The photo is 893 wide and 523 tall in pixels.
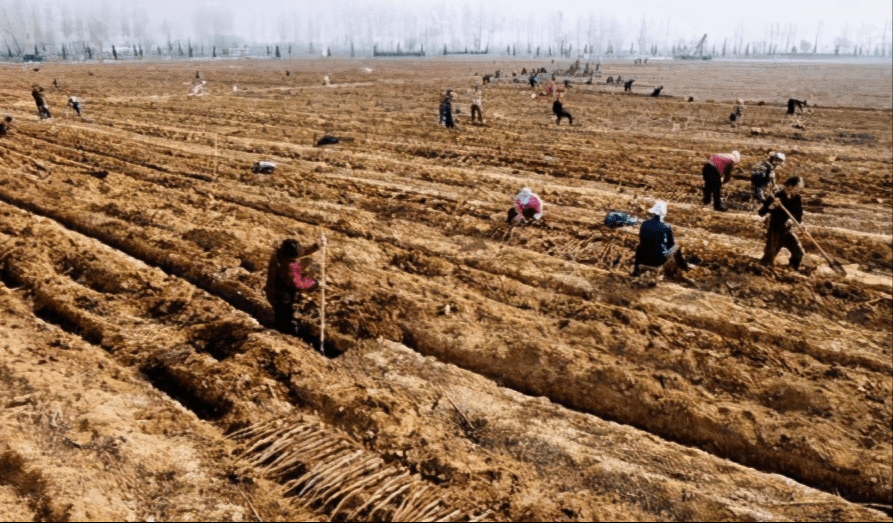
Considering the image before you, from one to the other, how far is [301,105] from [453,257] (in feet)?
69.5

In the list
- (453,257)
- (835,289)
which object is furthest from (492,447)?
(835,289)

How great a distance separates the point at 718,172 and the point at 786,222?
332 centimetres

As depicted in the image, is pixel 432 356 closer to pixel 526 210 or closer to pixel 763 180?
pixel 526 210

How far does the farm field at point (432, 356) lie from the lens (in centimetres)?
459

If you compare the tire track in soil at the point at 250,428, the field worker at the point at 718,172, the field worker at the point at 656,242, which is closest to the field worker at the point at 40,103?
the tire track in soil at the point at 250,428

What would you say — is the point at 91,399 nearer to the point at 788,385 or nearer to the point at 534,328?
the point at 534,328

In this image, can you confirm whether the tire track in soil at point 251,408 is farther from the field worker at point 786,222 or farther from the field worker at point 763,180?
the field worker at point 763,180

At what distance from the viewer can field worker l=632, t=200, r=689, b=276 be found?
777 cm

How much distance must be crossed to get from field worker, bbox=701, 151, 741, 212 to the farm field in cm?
48

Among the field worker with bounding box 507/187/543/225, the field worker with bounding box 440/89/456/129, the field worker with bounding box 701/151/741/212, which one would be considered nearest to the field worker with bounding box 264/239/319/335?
the field worker with bounding box 507/187/543/225

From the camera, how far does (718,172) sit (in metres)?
11.2

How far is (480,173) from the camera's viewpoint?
14188mm

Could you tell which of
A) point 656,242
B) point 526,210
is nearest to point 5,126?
point 526,210

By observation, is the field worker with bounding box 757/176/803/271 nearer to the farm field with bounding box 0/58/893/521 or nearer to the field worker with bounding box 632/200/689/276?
the farm field with bounding box 0/58/893/521
